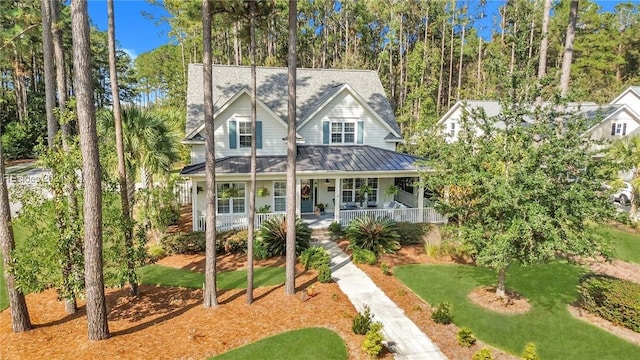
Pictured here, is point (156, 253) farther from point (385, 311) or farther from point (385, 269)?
point (385, 311)

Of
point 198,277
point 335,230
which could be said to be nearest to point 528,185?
point 335,230

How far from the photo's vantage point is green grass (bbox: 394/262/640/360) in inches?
408

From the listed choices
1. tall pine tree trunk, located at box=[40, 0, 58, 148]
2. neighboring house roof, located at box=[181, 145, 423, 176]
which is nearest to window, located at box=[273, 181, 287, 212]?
neighboring house roof, located at box=[181, 145, 423, 176]

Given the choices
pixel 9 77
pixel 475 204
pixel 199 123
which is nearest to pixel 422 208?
pixel 475 204

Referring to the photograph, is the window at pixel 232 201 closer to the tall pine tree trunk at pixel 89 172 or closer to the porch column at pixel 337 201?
the porch column at pixel 337 201

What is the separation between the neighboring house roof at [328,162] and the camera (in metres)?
19.3

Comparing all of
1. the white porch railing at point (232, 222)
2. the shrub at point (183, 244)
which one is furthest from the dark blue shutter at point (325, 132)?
the shrub at point (183, 244)

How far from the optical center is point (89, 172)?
30.0ft

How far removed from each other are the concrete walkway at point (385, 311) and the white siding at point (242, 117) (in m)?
7.55

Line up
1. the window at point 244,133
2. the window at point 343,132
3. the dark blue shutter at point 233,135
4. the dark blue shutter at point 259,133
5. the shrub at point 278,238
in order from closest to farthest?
the shrub at point 278,238 < the dark blue shutter at point 233,135 < the window at point 244,133 < the dark blue shutter at point 259,133 < the window at point 343,132

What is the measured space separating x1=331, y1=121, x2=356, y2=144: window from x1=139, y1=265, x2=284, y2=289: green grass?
1031 cm

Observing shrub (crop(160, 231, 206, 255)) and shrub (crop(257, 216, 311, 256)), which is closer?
shrub (crop(257, 216, 311, 256))

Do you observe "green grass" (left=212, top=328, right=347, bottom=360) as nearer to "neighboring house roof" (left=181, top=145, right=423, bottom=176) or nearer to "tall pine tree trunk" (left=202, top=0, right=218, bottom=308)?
"tall pine tree trunk" (left=202, top=0, right=218, bottom=308)

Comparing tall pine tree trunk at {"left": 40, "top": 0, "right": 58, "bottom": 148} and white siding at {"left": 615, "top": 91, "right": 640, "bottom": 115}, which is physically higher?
white siding at {"left": 615, "top": 91, "right": 640, "bottom": 115}
